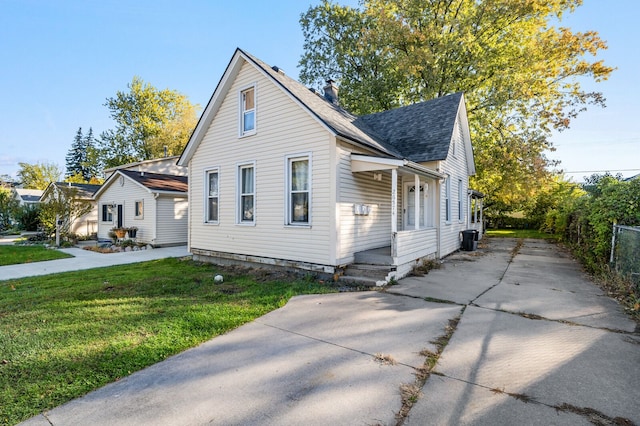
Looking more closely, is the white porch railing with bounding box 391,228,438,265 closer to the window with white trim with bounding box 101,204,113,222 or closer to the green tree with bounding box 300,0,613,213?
the green tree with bounding box 300,0,613,213

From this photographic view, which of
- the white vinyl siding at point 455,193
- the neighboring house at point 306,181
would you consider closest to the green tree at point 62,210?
the neighboring house at point 306,181

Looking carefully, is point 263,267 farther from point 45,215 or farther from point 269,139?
point 45,215

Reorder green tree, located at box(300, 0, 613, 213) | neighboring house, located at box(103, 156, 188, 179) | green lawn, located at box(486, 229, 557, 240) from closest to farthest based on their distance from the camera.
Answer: green tree, located at box(300, 0, 613, 213) < green lawn, located at box(486, 229, 557, 240) < neighboring house, located at box(103, 156, 188, 179)

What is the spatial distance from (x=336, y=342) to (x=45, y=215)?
20.2 m

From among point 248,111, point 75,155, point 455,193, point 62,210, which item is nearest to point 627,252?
point 455,193

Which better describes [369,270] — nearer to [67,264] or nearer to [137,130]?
[67,264]

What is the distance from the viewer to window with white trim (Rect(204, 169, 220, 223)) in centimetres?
1047

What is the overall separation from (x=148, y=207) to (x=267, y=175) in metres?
10.0

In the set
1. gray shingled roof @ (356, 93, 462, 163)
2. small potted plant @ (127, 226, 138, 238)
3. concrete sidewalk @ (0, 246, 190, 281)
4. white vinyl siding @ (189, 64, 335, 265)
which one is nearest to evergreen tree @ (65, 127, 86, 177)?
small potted plant @ (127, 226, 138, 238)

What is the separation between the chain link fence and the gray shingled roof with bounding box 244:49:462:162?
478 centimetres

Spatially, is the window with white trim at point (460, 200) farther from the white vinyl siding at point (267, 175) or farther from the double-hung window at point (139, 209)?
the double-hung window at point (139, 209)

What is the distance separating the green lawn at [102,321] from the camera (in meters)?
2.95

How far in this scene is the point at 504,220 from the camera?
28.5 metres

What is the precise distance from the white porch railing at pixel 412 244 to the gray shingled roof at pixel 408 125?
261cm
